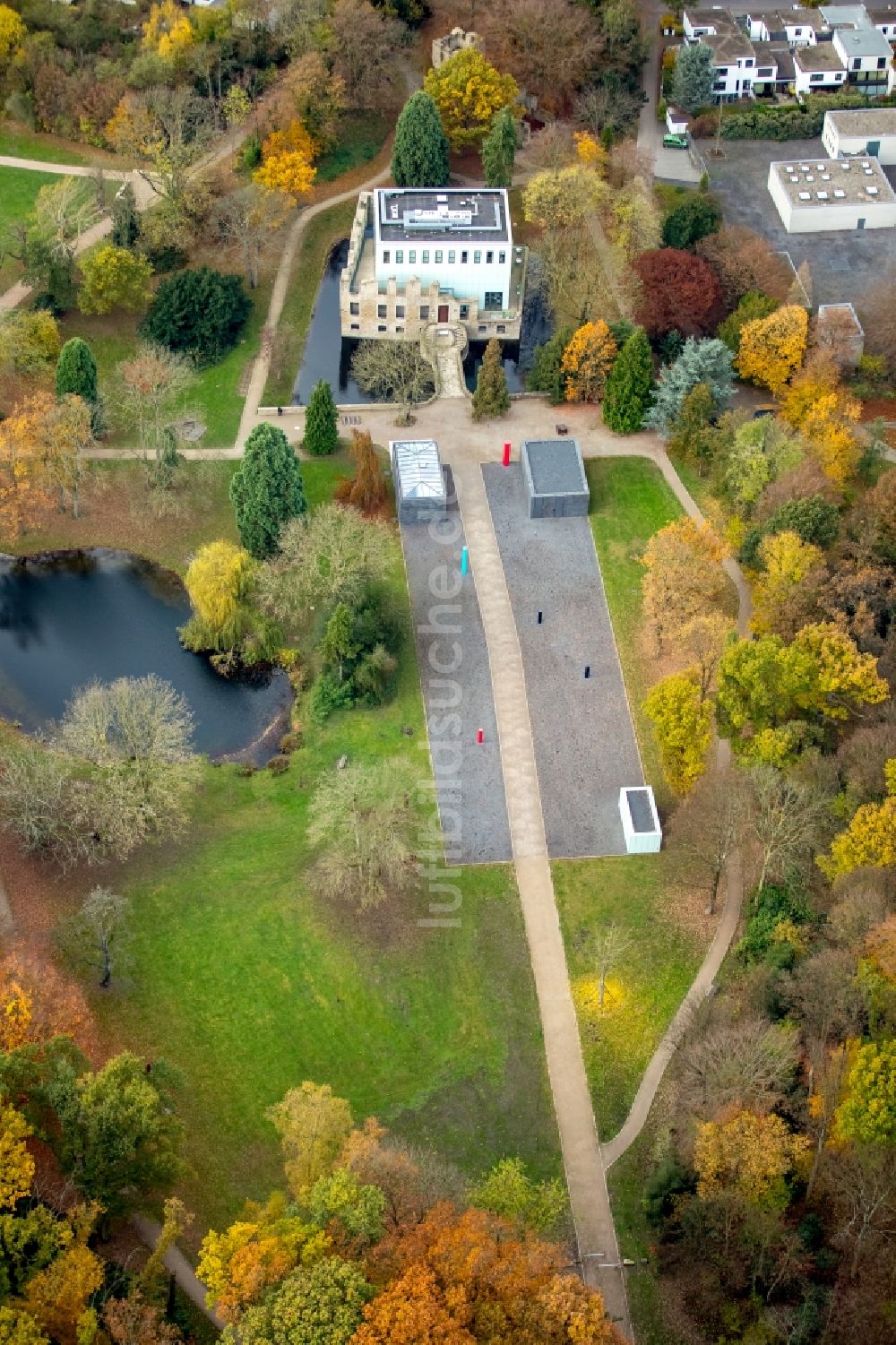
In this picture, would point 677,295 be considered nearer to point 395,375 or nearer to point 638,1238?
point 395,375

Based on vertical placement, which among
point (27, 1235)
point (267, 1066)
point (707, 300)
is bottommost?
point (267, 1066)

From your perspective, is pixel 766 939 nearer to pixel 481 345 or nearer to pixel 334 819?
pixel 334 819

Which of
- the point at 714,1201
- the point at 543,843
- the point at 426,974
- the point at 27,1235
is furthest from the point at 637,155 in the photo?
the point at 27,1235

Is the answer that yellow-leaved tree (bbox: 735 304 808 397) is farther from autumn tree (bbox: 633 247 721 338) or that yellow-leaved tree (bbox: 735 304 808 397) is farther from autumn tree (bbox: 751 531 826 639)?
autumn tree (bbox: 751 531 826 639)

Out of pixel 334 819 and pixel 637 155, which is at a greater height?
pixel 637 155

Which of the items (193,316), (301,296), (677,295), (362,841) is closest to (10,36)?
(301,296)

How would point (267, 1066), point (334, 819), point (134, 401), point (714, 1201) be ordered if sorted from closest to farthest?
point (714, 1201) → point (267, 1066) → point (334, 819) → point (134, 401)
